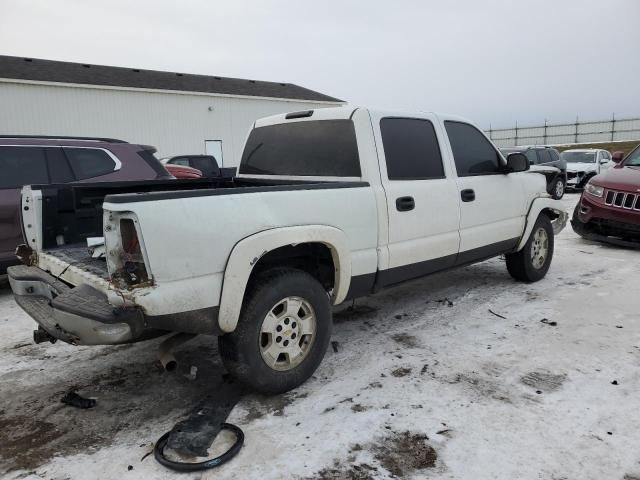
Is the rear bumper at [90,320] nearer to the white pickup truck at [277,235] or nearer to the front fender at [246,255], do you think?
the white pickup truck at [277,235]

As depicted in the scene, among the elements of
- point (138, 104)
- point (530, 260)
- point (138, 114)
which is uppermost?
point (138, 104)

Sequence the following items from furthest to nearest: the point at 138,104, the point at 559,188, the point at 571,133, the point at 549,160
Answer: the point at 571,133 < the point at 138,104 < the point at 549,160 < the point at 559,188

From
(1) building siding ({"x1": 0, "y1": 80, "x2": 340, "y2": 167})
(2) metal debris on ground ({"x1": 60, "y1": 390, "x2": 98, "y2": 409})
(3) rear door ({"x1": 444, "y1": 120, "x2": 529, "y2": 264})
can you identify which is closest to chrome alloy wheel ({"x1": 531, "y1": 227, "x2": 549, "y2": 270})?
(3) rear door ({"x1": 444, "y1": 120, "x2": 529, "y2": 264})

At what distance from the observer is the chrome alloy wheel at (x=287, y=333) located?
2996 mm

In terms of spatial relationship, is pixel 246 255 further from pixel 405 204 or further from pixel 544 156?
pixel 544 156

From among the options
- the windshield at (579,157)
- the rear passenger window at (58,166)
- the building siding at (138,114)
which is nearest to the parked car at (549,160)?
the windshield at (579,157)

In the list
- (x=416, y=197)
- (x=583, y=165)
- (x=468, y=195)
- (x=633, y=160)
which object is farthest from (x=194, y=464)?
(x=583, y=165)

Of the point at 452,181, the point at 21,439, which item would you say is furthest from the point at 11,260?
the point at 452,181

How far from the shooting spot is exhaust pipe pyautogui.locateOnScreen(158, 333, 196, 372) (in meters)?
2.89

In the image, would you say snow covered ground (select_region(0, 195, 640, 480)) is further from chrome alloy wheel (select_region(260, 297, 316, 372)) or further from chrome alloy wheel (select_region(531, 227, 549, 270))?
chrome alloy wheel (select_region(531, 227, 549, 270))

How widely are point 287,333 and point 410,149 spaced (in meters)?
1.87

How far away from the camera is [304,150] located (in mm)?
3990

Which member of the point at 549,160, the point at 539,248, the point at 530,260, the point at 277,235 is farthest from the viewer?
the point at 549,160

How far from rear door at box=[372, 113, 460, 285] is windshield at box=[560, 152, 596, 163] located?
16.3m
